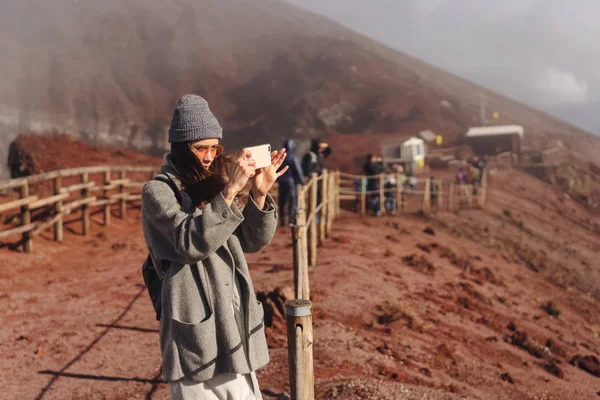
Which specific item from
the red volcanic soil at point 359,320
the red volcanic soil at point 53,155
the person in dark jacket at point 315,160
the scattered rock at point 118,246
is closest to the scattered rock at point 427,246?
the red volcanic soil at point 359,320

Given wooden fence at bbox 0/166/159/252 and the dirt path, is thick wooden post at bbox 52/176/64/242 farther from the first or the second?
the dirt path

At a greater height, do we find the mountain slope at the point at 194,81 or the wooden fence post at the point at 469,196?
the mountain slope at the point at 194,81

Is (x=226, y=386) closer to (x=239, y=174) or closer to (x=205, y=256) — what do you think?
(x=205, y=256)

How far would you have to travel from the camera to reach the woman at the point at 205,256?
5.93 feet

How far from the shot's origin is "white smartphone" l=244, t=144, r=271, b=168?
6.18 ft

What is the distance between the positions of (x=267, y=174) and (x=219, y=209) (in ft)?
0.98

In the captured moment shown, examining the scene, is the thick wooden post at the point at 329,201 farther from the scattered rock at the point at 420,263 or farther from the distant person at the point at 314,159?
the scattered rock at the point at 420,263

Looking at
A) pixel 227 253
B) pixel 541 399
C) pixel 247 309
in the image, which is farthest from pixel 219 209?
pixel 541 399

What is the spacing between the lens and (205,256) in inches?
71.3

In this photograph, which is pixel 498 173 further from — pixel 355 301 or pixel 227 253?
pixel 227 253

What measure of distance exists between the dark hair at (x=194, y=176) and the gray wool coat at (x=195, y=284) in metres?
0.04

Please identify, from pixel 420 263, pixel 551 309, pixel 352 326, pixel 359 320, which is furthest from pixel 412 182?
pixel 352 326

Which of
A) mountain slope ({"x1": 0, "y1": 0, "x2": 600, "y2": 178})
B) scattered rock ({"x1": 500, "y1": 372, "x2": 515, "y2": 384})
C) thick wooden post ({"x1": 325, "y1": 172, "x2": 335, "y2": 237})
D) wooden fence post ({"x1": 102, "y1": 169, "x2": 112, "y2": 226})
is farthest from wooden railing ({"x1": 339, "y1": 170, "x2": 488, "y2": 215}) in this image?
mountain slope ({"x1": 0, "y1": 0, "x2": 600, "y2": 178})

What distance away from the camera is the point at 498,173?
1184 inches
